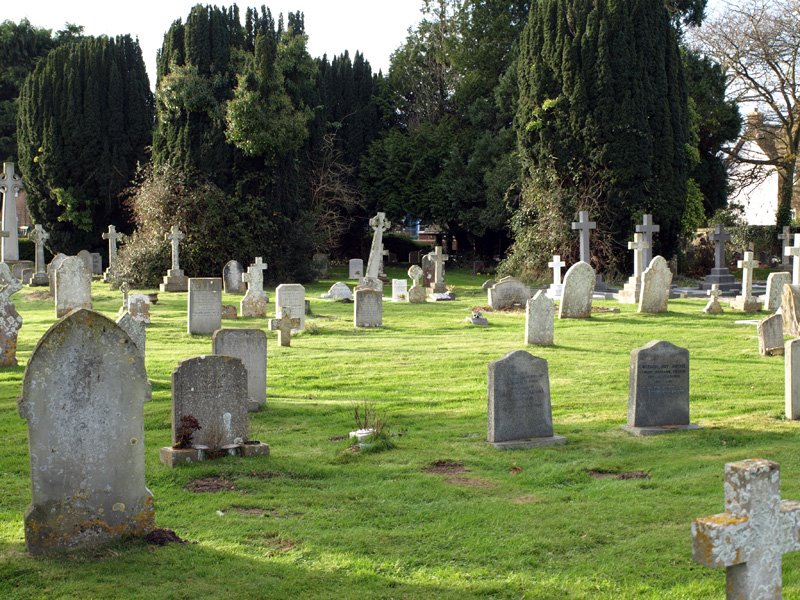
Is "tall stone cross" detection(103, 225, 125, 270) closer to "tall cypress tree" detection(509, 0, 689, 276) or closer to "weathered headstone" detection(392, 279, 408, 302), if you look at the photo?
"weathered headstone" detection(392, 279, 408, 302)

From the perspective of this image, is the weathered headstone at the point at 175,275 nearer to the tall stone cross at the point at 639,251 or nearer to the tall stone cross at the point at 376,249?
the tall stone cross at the point at 376,249

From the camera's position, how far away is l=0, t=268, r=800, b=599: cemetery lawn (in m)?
6.14

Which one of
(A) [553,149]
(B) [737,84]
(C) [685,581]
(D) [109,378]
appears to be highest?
(B) [737,84]

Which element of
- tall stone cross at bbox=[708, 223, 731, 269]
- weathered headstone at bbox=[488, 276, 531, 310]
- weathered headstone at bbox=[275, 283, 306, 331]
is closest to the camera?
weathered headstone at bbox=[275, 283, 306, 331]

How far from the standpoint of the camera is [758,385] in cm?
1335

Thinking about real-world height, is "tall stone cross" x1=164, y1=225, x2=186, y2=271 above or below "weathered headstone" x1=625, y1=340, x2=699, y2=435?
above

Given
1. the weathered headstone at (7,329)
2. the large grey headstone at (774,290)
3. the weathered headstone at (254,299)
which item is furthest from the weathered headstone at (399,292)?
the weathered headstone at (7,329)

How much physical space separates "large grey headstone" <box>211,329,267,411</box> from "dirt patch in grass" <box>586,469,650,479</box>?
14.1ft

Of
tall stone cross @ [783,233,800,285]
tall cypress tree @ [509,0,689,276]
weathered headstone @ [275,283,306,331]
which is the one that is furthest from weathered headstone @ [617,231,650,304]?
weathered headstone @ [275,283,306,331]

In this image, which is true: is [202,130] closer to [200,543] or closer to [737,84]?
[737,84]

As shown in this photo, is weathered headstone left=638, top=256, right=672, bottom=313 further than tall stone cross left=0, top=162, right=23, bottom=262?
No

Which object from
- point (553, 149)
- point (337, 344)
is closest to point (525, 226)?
point (553, 149)

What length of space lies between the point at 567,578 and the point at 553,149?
1129 inches

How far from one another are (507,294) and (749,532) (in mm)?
19578
